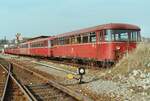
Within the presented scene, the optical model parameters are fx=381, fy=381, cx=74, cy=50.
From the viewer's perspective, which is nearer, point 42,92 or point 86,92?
point 86,92

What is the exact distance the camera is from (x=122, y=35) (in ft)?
78.3

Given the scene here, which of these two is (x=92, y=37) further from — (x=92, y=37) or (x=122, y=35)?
(x=122, y=35)

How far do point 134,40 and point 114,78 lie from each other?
27.3 ft

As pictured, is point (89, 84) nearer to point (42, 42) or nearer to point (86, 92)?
point (86, 92)

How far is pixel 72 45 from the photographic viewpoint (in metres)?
30.9

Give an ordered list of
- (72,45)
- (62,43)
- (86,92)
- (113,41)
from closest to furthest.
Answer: (86,92)
(113,41)
(72,45)
(62,43)

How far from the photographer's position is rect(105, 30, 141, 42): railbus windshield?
912 inches

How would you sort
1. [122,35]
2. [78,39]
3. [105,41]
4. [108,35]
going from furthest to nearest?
[78,39], [122,35], [105,41], [108,35]

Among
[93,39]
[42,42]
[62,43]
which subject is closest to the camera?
[93,39]

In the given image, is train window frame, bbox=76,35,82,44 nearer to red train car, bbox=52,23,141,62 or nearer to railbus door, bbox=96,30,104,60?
red train car, bbox=52,23,141,62

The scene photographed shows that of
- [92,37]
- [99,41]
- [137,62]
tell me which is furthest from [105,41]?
[137,62]

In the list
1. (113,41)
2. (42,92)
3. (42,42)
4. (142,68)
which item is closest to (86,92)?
(42,92)

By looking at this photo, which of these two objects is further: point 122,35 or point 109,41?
point 122,35

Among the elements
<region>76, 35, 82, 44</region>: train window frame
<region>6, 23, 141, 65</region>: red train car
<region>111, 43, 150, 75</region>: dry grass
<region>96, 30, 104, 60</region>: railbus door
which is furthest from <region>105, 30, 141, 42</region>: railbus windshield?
<region>111, 43, 150, 75</region>: dry grass
